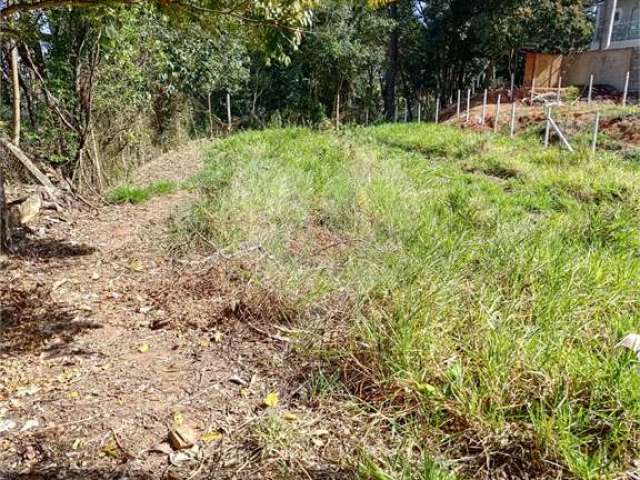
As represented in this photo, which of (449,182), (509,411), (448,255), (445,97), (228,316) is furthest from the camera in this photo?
(445,97)

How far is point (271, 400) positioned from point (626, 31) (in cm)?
1957

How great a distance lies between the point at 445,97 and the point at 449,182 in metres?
14.2

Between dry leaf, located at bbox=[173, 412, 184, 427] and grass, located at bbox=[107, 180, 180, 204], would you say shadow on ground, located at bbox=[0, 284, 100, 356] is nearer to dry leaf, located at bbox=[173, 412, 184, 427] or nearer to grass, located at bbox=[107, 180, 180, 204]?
dry leaf, located at bbox=[173, 412, 184, 427]

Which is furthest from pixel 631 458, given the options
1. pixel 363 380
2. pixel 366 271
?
pixel 366 271

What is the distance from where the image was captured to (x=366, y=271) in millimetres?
2590

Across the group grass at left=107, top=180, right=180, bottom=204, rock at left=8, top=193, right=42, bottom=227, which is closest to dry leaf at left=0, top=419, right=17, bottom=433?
rock at left=8, top=193, right=42, bottom=227

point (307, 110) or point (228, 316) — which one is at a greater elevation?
point (307, 110)

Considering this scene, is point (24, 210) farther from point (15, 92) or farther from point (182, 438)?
point (182, 438)

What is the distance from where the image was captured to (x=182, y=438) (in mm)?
1646

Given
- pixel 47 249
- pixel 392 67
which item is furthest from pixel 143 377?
pixel 392 67

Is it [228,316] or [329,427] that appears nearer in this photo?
[329,427]

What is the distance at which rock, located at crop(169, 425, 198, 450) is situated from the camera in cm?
163

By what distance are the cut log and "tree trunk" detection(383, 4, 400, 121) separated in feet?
43.5

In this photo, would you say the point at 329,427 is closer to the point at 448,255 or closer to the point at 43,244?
Answer: the point at 448,255
